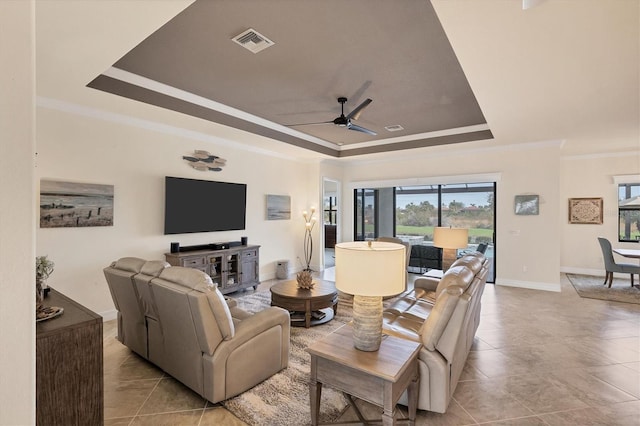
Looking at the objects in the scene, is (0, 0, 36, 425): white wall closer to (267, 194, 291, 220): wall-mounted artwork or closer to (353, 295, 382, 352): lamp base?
(353, 295, 382, 352): lamp base

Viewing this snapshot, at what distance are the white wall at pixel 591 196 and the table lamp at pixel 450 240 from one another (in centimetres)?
522

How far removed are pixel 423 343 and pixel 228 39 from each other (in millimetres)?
3046

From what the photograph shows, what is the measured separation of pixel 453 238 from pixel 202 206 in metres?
3.98

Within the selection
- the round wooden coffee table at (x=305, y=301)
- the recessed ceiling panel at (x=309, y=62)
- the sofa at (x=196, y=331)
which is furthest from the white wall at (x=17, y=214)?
the round wooden coffee table at (x=305, y=301)

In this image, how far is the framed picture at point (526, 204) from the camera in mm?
5875

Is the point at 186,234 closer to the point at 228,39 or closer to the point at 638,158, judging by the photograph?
the point at 228,39

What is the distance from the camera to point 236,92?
4.02 metres

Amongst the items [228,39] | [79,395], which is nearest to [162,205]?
[228,39]

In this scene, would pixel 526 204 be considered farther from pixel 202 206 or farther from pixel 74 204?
pixel 74 204

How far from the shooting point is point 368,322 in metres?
1.98

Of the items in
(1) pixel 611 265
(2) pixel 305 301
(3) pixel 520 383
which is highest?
(1) pixel 611 265

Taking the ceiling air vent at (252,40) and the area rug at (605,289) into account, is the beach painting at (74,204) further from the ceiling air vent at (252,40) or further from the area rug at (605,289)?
the area rug at (605,289)

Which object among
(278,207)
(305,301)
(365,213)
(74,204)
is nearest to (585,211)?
(365,213)

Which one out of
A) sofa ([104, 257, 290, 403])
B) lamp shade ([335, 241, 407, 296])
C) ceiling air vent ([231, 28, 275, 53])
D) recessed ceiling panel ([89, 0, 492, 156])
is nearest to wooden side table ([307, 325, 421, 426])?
lamp shade ([335, 241, 407, 296])
